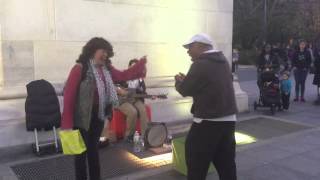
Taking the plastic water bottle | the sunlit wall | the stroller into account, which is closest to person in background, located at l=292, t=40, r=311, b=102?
the stroller

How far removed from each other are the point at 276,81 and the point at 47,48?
5515mm

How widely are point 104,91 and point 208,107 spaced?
→ 1.26 m

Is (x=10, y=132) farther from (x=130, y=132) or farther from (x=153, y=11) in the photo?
(x=153, y=11)

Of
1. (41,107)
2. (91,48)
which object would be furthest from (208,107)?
(41,107)

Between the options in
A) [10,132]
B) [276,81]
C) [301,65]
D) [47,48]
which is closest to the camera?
[10,132]

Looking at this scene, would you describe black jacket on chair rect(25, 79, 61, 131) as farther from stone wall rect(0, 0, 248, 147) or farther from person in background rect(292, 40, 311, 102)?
person in background rect(292, 40, 311, 102)

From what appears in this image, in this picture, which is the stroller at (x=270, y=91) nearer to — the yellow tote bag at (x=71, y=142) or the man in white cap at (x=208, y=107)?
the man in white cap at (x=208, y=107)

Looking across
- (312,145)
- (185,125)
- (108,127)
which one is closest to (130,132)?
(108,127)

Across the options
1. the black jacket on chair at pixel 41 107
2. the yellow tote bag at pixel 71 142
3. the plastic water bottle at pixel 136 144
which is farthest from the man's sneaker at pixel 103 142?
the yellow tote bag at pixel 71 142

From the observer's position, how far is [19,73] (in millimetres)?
6680

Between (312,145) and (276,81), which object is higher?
(276,81)

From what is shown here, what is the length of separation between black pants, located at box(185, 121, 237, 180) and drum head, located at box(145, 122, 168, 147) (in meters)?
2.50

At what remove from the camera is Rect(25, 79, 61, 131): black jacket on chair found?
19.8ft

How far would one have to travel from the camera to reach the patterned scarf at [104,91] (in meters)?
4.47
